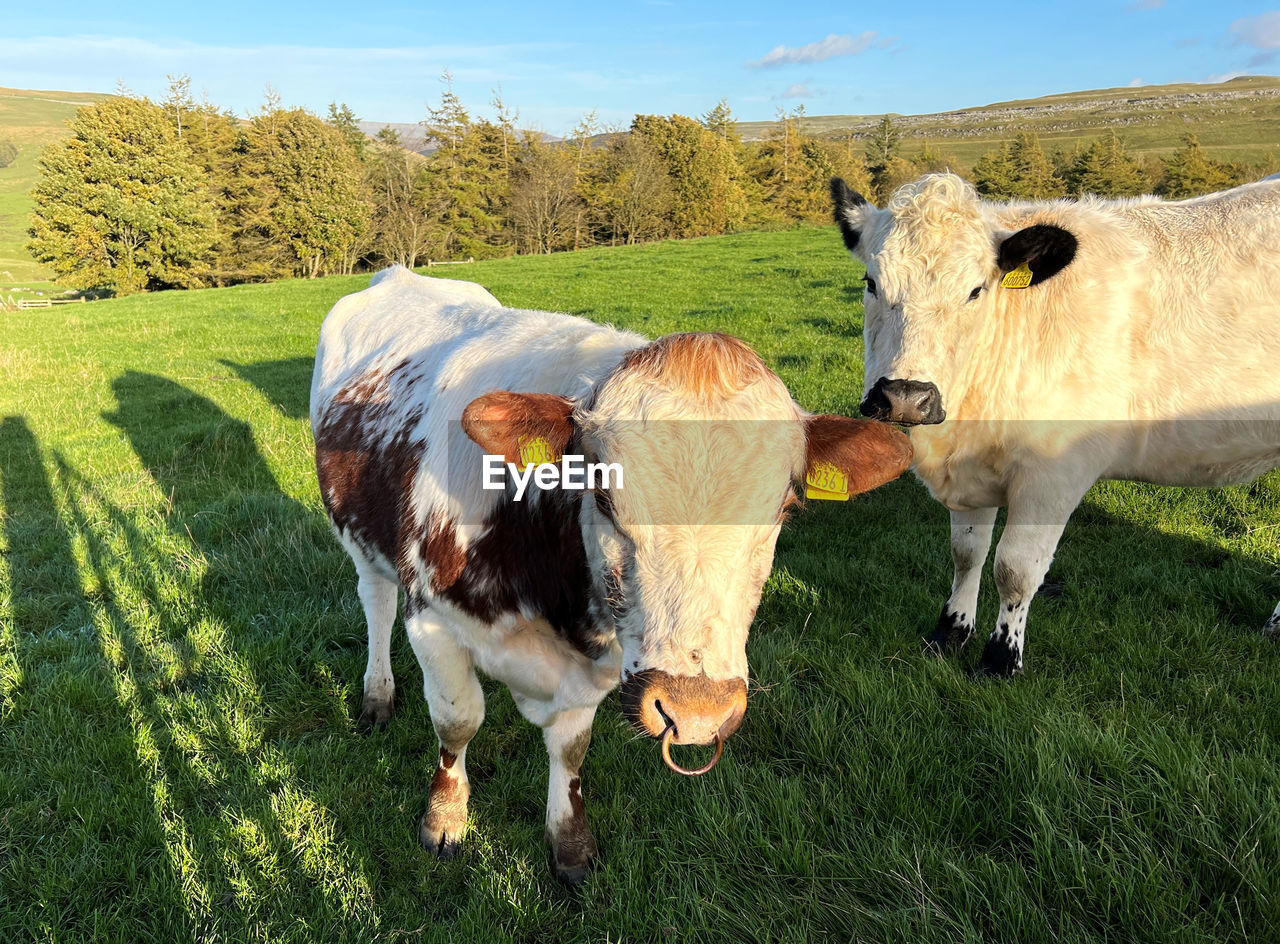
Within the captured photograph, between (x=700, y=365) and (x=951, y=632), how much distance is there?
2.88 m

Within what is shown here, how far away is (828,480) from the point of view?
2127mm

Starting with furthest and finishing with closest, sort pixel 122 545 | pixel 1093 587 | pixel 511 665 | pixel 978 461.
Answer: pixel 122 545 < pixel 1093 587 < pixel 978 461 < pixel 511 665

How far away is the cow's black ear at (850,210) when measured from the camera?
4.45m

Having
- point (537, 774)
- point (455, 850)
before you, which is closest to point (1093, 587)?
point (537, 774)

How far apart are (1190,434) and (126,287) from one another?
163 feet

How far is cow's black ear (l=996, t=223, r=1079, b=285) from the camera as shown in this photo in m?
3.59

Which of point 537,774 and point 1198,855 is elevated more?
point 1198,855

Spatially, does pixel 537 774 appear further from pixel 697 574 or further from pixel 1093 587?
pixel 1093 587

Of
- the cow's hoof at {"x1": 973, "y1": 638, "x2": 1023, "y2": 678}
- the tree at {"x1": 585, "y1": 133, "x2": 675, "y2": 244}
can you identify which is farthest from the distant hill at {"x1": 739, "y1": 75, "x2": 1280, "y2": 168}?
the cow's hoof at {"x1": 973, "y1": 638, "x2": 1023, "y2": 678}

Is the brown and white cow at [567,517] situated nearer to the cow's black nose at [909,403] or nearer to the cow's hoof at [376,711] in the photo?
the cow's hoof at [376,711]

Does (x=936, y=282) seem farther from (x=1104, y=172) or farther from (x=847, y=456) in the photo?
(x=1104, y=172)

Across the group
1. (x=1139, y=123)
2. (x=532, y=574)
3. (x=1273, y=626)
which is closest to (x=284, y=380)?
(x=532, y=574)

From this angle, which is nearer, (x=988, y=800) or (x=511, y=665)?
(x=511, y=665)

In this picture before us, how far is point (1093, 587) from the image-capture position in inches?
169
